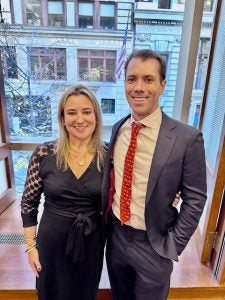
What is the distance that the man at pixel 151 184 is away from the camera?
1030mm

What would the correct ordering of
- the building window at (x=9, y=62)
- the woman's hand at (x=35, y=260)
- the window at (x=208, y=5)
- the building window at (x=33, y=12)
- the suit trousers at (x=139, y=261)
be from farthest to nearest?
the building window at (x=9, y=62) → the building window at (x=33, y=12) → the window at (x=208, y=5) → the woman's hand at (x=35, y=260) → the suit trousers at (x=139, y=261)

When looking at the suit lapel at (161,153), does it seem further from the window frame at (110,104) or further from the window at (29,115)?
the window at (29,115)

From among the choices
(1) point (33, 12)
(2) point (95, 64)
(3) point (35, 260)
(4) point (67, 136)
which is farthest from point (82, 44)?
(3) point (35, 260)

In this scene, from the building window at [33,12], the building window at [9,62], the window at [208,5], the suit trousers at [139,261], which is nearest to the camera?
the suit trousers at [139,261]

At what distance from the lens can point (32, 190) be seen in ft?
4.16

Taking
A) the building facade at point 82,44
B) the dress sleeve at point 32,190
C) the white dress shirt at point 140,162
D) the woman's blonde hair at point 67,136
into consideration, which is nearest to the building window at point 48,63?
the building facade at point 82,44

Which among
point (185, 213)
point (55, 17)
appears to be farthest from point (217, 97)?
point (55, 17)

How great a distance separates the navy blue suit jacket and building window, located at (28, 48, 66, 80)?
148 centimetres

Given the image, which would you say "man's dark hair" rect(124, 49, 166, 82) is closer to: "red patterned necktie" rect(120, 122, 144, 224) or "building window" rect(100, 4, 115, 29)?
"red patterned necktie" rect(120, 122, 144, 224)

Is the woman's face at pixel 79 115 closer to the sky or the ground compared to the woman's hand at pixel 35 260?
closer to the sky

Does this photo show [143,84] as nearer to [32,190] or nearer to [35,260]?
[32,190]

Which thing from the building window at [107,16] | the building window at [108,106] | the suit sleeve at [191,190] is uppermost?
the building window at [107,16]

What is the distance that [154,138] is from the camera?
108 centimetres

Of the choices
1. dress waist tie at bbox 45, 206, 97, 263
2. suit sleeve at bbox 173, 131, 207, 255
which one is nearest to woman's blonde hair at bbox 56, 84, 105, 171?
dress waist tie at bbox 45, 206, 97, 263
